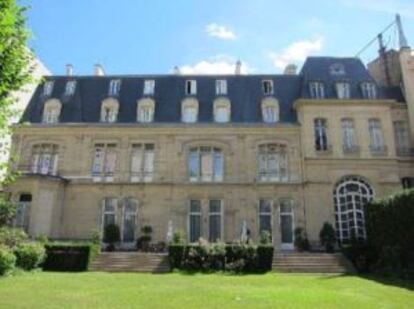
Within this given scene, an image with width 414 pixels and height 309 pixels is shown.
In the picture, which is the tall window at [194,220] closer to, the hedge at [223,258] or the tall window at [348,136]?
the hedge at [223,258]

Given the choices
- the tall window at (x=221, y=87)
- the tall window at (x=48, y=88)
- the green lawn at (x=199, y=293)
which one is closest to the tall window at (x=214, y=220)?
the tall window at (x=221, y=87)

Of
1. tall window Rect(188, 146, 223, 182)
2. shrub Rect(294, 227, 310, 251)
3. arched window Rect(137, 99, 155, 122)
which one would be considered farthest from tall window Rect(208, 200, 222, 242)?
arched window Rect(137, 99, 155, 122)

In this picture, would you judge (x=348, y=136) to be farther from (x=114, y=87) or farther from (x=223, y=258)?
(x=114, y=87)

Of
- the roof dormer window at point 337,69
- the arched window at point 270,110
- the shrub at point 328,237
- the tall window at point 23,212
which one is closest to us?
the shrub at point 328,237

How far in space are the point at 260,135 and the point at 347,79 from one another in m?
7.13

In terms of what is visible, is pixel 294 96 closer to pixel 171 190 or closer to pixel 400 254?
pixel 171 190

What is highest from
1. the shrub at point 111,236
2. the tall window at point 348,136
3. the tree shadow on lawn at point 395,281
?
the tall window at point 348,136

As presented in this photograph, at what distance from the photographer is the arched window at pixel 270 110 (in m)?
29.1

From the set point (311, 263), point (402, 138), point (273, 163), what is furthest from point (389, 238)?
point (402, 138)

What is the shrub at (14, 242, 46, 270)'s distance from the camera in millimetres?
17734

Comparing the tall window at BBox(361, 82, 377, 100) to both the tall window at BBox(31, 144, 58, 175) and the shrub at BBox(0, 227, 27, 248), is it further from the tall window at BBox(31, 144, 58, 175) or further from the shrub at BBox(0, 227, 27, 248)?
the shrub at BBox(0, 227, 27, 248)

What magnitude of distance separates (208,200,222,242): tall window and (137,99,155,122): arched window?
23.1 ft

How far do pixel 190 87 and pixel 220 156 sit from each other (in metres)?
5.87

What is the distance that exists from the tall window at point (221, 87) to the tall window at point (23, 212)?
1380cm
